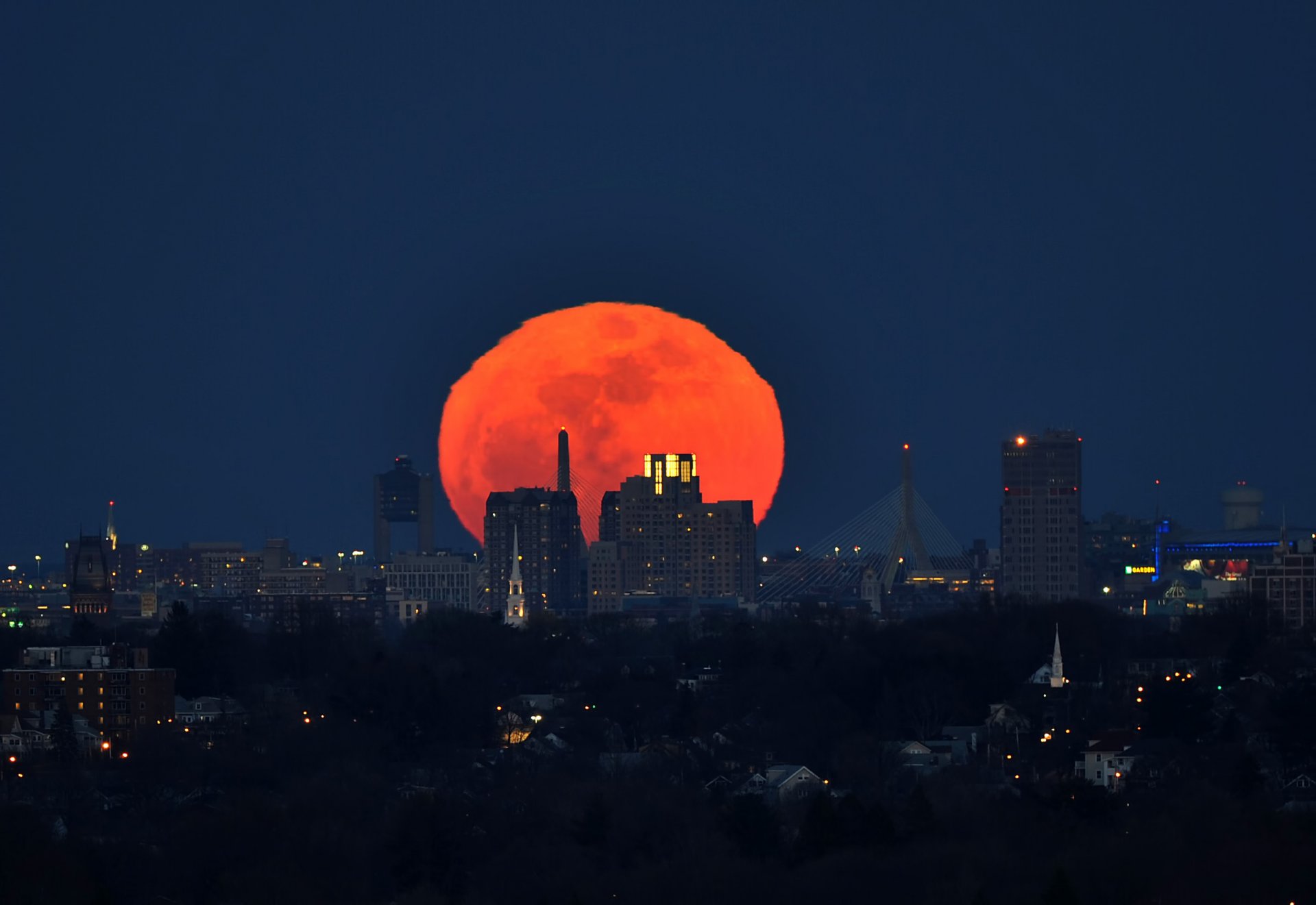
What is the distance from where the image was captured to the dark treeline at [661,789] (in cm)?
5541

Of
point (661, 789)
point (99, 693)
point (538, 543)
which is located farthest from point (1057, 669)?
point (538, 543)

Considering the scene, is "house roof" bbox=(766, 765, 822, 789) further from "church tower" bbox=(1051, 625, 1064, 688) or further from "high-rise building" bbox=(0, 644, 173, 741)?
"high-rise building" bbox=(0, 644, 173, 741)

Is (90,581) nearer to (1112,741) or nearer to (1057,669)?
(1057,669)

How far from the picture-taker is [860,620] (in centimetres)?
11562

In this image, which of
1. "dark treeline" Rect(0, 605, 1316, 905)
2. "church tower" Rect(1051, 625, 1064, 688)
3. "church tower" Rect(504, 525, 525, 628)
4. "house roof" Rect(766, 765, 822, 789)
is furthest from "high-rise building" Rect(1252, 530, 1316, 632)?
"house roof" Rect(766, 765, 822, 789)

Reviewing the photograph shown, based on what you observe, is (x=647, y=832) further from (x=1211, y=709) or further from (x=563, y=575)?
(x=563, y=575)

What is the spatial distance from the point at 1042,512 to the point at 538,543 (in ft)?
97.7

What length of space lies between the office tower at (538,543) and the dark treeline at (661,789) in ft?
311

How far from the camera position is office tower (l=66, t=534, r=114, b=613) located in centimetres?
16800

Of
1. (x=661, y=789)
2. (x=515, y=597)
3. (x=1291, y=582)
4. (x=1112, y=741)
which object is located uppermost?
(x=515, y=597)

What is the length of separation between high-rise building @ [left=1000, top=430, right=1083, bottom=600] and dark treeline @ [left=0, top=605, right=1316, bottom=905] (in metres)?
79.6

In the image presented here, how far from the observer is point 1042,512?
182 m

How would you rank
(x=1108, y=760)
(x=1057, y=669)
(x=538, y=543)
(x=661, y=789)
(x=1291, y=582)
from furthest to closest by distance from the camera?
(x=538, y=543) → (x=1291, y=582) → (x=1057, y=669) → (x=1108, y=760) → (x=661, y=789)

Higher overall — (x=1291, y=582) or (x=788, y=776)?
(x=1291, y=582)
